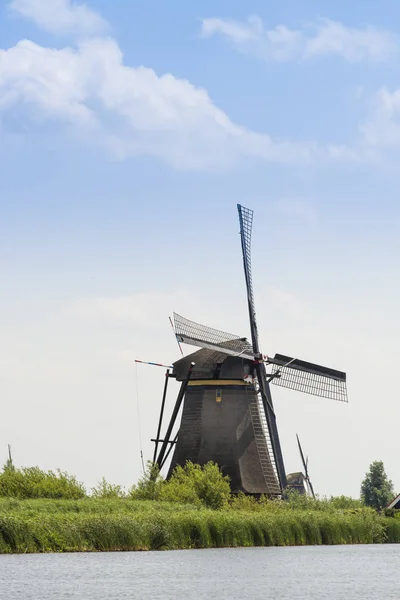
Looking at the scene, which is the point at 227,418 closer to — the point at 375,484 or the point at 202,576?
the point at 202,576

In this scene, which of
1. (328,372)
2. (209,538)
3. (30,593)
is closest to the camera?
(30,593)

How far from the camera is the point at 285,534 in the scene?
1848 inches

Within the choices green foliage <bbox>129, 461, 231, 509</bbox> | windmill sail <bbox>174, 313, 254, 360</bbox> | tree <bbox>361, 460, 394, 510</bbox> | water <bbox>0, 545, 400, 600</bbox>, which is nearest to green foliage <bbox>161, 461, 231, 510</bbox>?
green foliage <bbox>129, 461, 231, 509</bbox>

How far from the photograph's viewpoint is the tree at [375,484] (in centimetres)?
9756

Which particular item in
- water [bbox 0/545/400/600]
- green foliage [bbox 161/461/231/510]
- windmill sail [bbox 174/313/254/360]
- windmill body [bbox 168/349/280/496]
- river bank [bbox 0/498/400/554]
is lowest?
water [bbox 0/545/400/600]

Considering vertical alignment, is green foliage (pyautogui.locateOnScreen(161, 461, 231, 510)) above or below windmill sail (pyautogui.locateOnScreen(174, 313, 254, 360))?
below

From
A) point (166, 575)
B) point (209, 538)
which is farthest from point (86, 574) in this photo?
point (209, 538)

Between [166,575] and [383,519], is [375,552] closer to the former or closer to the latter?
[383,519]

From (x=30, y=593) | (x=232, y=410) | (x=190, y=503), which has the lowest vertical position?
(x=30, y=593)

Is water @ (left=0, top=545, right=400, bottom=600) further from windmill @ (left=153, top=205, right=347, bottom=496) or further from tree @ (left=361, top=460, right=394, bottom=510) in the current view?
tree @ (left=361, top=460, right=394, bottom=510)

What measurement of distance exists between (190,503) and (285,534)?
20.7 ft

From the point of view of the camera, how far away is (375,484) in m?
99.4

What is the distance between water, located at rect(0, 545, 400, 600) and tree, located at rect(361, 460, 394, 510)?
2168 inches

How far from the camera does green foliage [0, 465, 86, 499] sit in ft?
174
